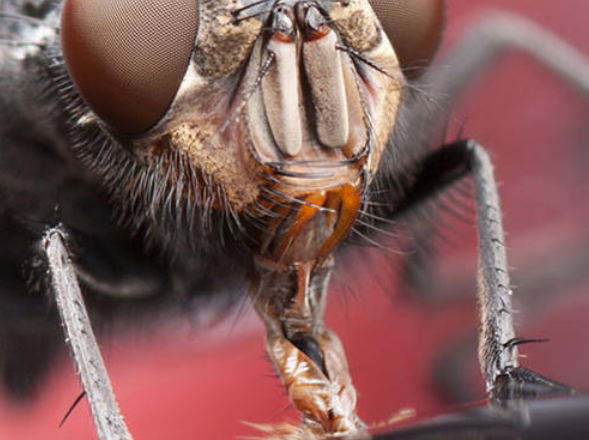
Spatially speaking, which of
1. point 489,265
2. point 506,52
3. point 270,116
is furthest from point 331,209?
point 506,52

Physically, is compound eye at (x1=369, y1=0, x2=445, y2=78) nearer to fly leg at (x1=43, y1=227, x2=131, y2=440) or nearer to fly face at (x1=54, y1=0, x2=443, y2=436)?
fly face at (x1=54, y1=0, x2=443, y2=436)

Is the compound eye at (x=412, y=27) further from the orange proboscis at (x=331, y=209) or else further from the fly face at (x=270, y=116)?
the orange proboscis at (x=331, y=209)

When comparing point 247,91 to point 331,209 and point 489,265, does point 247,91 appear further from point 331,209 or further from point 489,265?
point 489,265

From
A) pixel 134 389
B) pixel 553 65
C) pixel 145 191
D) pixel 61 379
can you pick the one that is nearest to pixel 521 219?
pixel 553 65

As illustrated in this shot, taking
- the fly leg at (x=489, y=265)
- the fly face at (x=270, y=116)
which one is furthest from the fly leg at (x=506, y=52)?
the fly face at (x=270, y=116)

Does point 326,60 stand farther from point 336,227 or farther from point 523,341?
point 523,341

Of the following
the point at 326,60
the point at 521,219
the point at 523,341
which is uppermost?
the point at 326,60
